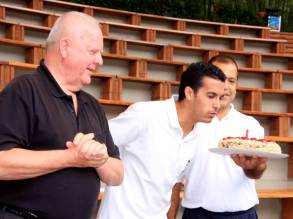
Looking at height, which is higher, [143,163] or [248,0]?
[248,0]

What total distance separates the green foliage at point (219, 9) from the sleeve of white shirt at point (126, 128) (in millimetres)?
4620

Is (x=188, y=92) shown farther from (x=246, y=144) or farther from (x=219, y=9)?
(x=219, y=9)

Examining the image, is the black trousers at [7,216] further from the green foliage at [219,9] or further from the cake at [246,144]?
the green foliage at [219,9]

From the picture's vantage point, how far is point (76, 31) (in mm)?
984

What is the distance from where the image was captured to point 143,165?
55.4 inches

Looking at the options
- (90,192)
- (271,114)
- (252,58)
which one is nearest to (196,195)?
(90,192)

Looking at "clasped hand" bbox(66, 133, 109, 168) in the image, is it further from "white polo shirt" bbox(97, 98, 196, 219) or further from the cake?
the cake

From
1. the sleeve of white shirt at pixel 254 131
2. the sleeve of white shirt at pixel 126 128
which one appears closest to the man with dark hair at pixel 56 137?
the sleeve of white shirt at pixel 126 128

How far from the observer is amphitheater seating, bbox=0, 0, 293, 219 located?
275 cm

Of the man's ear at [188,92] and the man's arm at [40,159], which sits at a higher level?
the man's ear at [188,92]

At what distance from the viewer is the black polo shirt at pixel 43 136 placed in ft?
2.96

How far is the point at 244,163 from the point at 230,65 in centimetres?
34

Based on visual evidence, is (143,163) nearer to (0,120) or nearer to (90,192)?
(90,192)

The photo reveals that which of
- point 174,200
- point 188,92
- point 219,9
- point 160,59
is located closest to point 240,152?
point 188,92
